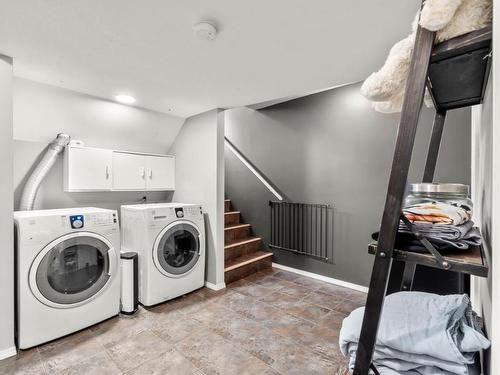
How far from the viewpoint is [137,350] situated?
197cm

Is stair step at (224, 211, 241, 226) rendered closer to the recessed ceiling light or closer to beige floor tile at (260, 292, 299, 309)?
beige floor tile at (260, 292, 299, 309)

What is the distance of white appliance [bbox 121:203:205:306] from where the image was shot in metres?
2.62

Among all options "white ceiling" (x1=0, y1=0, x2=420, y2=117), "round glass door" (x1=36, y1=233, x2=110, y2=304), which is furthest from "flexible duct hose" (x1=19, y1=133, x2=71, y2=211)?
"round glass door" (x1=36, y1=233, x2=110, y2=304)

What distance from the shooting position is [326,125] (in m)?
3.33

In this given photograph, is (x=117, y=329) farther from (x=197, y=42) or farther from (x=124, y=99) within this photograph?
(x=197, y=42)

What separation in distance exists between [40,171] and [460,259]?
317 cm

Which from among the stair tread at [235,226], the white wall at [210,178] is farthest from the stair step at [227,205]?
the white wall at [210,178]

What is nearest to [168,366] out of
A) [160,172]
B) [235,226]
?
[160,172]

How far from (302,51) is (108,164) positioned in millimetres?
2355

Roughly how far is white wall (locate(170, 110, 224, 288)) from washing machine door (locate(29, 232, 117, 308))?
1.10m

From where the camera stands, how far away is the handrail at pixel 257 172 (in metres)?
3.81

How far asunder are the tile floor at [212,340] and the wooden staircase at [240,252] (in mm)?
489

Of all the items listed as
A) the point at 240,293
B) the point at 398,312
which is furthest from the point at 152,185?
the point at 398,312

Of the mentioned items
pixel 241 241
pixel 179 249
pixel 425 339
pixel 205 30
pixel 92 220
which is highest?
pixel 205 30
